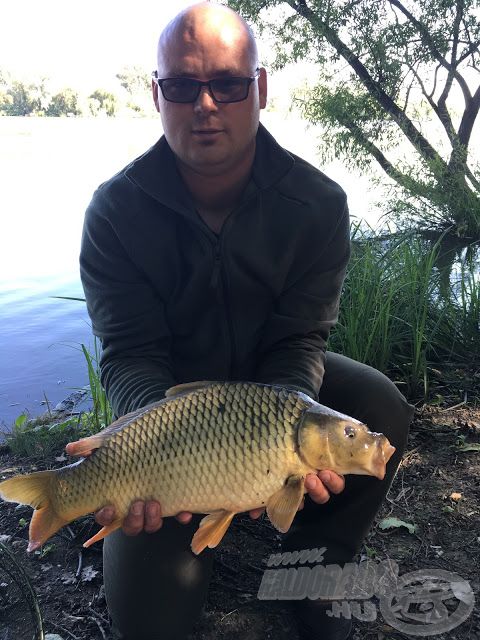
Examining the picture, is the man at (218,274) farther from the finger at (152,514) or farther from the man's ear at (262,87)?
the finger at (152,514)

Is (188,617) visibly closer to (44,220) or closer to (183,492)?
(183,492)

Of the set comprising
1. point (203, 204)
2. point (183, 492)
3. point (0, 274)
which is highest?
point (203, 204)

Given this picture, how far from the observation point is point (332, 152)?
5.58 m

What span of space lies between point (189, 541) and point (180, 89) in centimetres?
95

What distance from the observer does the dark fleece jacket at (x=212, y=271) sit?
1.37 metres

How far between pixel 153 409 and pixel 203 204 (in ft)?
2.01

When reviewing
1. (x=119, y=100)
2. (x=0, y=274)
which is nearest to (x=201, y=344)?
(x=0, y=274)

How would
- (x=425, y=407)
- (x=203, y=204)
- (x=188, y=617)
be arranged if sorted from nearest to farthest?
1. (x=188, y=617)
2. (x=203, y=204)
3. (x=425, y=407)

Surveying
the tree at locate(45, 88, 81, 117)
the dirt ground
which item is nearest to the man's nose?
the dirt ground

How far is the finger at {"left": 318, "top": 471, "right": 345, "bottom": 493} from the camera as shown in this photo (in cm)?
99

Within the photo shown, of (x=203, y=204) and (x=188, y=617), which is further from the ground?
(x=203, y=204)

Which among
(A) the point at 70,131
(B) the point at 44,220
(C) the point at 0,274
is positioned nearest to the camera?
(C) the point at 0,274

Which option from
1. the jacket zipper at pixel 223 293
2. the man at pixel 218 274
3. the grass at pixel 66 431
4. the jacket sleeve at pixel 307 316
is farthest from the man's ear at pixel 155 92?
the grass at pixel 66 431

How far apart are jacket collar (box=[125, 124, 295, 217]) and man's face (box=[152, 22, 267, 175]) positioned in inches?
2.6
